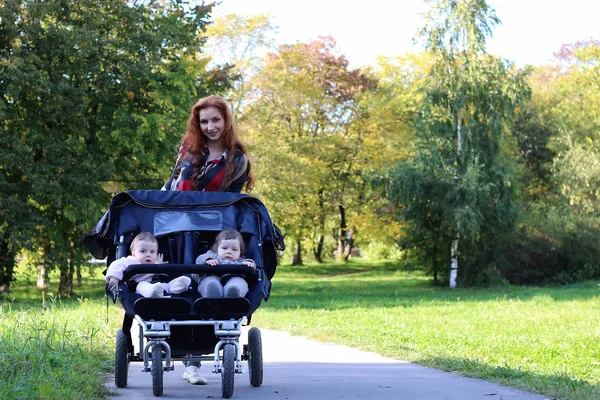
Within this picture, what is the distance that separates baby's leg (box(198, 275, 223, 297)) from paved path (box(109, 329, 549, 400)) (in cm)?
83

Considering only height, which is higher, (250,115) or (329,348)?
(250,115)

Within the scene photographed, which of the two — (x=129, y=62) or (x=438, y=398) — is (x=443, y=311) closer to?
(x=129, y=62)

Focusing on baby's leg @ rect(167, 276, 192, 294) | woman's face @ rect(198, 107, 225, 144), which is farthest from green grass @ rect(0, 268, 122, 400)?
woman's face @ rect(198, 107, 225, 144)

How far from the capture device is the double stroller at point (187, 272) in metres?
6.70

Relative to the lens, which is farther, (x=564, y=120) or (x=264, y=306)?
(x=564, y=120)

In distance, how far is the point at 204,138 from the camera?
307 inches

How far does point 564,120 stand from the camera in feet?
155

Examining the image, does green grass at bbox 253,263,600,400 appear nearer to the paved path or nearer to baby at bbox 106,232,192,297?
the paved path

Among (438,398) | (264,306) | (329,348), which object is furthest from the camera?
(264,306)

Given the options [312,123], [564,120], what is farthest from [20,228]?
[564,120]

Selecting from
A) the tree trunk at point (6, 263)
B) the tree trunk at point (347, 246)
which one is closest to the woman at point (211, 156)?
the tree trunk at point (6, 263)

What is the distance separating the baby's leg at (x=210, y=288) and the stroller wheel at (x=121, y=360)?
3.14 ft

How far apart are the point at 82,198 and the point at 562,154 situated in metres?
27.4

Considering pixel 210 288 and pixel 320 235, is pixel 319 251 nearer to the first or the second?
pixel 320 235
